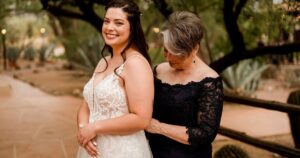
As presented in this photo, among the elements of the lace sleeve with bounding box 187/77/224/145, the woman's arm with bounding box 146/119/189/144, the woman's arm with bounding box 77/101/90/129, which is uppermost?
the lace sleeve with bounding box 187/77/224/145

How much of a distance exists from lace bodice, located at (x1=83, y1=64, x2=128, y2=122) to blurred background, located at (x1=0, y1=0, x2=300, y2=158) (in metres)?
1.39

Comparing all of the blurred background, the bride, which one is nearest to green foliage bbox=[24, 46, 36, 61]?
the blurred background

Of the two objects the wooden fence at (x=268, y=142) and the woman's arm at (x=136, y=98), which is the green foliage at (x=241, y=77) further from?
the woman's arm at (x=136, y=98)

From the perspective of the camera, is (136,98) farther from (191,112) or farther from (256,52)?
(256,52)

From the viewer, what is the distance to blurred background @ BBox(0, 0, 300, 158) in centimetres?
497

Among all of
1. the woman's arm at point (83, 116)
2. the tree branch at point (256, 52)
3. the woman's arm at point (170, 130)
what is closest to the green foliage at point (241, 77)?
the tree branch at point (256, 52)

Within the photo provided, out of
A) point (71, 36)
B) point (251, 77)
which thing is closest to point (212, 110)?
point (251, 77)

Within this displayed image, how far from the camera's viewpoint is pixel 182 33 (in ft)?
7.13

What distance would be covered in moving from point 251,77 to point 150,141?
827cm

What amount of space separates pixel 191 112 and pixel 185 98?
0.08 m

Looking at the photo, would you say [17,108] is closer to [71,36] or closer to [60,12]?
[60,12]

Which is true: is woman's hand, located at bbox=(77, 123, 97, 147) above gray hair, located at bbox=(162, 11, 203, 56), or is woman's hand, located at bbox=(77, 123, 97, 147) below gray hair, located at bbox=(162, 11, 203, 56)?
below

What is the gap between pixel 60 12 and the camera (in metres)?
6.21
